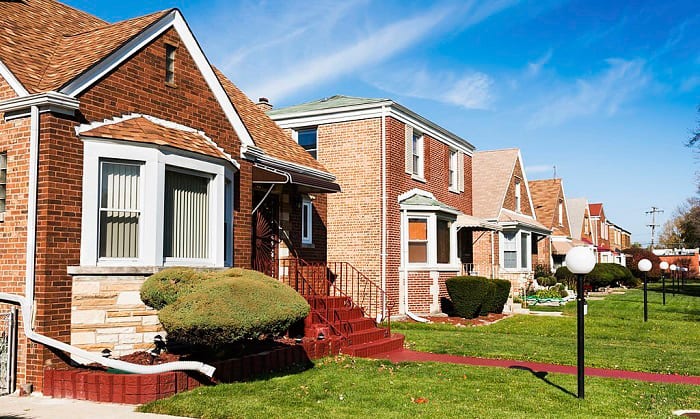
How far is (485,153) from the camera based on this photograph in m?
34.3

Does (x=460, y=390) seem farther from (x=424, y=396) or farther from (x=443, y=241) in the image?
(x=443, y=241)

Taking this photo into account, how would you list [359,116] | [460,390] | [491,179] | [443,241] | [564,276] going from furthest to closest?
[564,276] < [491,179] < [443,241] < [359,116] < [460,390]

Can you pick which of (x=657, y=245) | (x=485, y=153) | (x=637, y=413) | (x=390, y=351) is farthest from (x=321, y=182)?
(x=657, y=245)

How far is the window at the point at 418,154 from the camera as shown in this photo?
75.8 feet

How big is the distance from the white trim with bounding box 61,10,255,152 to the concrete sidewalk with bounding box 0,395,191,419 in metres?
4.38

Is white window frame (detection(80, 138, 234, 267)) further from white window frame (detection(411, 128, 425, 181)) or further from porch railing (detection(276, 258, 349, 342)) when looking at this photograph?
white window frame (detection(411, 128, 425, 181))

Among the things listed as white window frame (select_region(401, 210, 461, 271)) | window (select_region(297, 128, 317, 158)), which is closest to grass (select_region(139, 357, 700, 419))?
white window frame (select_region(401, 210, 461, 271))

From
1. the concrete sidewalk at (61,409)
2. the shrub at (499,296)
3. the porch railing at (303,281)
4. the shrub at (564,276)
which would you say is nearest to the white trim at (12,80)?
the concrete sidewalk at (61,409)

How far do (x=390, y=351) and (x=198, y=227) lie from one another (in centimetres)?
515

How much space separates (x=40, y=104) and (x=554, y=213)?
35327 millimetres

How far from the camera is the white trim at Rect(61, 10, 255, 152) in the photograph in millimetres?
10016

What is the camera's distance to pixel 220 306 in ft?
28.6

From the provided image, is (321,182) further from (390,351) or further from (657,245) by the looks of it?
(657,245)

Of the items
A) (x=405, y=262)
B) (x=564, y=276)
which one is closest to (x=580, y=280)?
(x=405, y=262)
